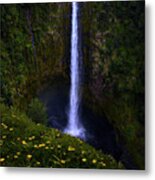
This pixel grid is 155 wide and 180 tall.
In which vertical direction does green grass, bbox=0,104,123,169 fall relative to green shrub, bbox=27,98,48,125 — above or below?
below

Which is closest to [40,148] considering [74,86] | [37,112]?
[37,112]

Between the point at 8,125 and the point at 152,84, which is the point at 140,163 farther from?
the point at 8,125

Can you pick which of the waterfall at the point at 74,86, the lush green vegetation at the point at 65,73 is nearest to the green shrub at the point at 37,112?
the lush green vegetation at the point at 65,73

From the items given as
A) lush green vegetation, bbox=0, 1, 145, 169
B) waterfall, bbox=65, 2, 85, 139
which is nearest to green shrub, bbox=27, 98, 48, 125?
lush green vegetation, bbox=0, 1, 145, 169

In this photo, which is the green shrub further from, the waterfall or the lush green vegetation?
the waterfall

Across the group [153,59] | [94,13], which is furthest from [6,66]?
[153,59]

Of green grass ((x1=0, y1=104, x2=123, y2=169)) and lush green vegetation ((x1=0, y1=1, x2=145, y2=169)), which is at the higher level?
lush green vegetation ((x1=0, y1=1, x2=145, y2=169))
